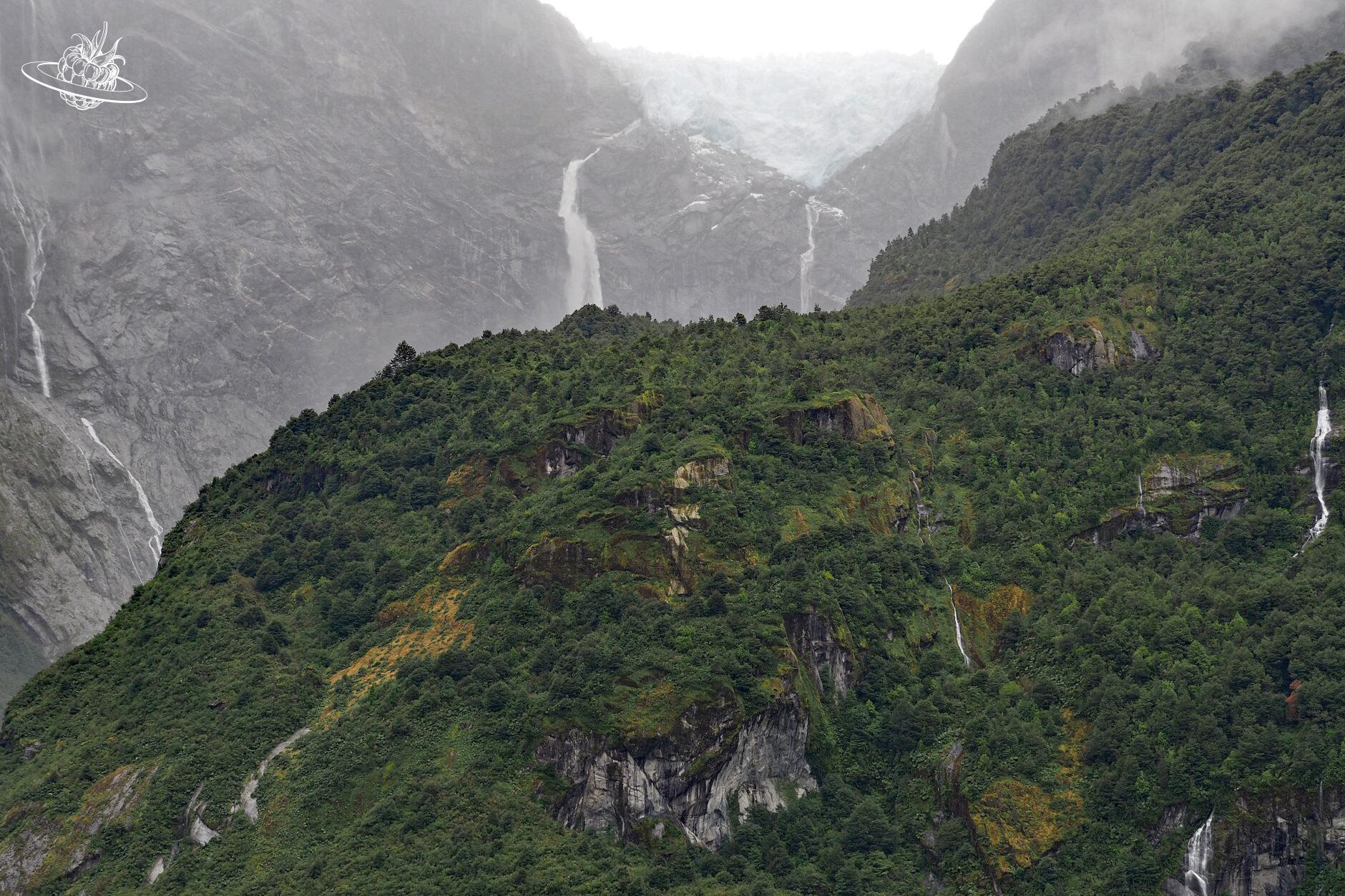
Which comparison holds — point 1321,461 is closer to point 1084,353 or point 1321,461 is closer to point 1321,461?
point 1321,461

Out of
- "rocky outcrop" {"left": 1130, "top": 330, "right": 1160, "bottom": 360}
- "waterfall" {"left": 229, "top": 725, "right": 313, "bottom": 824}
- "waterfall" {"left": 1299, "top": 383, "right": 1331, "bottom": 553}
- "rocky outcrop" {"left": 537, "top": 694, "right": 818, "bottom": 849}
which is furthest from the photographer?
"rocky outcrop" {"left": 1130, "top": 330, "right": 1160, "bottom": 360}

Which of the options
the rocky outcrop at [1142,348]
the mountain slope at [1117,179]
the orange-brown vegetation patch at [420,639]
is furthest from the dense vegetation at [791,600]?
the mountain slope at [1117,179]

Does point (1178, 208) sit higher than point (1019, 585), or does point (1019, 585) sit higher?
point (1178, 208)

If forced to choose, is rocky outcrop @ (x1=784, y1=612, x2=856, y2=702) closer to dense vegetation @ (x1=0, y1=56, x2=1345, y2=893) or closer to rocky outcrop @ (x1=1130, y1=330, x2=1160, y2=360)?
dense vegetation @ (x1=0, y1=56, x2=1345, y2=893)

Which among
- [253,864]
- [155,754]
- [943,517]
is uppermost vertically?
[943,517]

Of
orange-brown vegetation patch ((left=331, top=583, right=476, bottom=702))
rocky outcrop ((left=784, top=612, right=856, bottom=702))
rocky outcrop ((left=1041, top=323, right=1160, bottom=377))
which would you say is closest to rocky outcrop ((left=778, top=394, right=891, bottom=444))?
rocky outcrop ((left=1041, top=323, right=1160, bottom=377))

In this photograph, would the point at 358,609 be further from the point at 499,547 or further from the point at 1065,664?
the point at 1065,664

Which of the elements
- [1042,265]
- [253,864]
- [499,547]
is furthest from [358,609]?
[1042,265]
